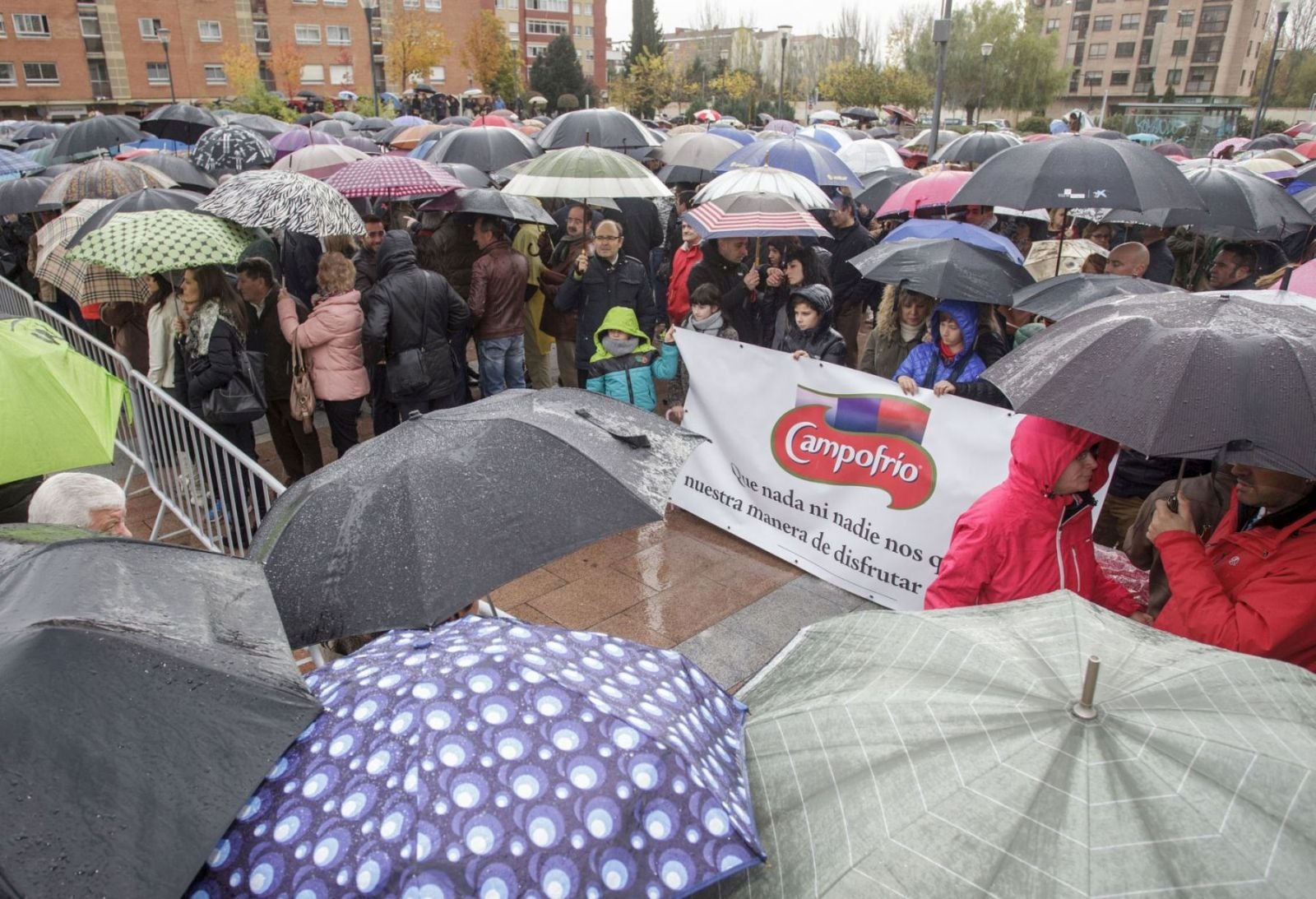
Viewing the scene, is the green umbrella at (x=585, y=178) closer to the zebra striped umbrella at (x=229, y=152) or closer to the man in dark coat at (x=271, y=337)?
→ the man in dark coat at (x=271, y=337)

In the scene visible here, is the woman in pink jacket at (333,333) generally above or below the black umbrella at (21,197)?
below

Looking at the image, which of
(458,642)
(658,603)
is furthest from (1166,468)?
(458,642)

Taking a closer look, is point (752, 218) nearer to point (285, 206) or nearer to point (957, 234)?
point (957, 234)

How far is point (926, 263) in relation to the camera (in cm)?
514

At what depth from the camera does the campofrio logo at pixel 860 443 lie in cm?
481

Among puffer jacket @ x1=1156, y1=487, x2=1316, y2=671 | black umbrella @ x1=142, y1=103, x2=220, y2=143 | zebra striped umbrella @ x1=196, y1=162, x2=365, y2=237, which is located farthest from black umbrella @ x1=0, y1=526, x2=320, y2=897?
black umbrella @ x1=142, y1=103, x2=220, y2=143

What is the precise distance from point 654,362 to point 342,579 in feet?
12.5

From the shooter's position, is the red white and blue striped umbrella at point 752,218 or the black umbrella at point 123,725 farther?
the red white and blue striped umbrella at point 752,218

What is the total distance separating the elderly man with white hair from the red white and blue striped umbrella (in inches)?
170

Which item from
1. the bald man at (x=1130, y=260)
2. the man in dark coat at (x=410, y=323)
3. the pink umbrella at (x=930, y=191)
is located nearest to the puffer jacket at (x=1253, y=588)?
the bald man at (x=1130, y=260)

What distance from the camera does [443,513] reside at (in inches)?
102

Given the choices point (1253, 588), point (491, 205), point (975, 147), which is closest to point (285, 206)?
point (491, 205)

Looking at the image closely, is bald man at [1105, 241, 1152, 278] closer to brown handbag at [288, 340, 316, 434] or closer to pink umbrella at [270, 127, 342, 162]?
brown handbag at [288, 340, 316, 434]

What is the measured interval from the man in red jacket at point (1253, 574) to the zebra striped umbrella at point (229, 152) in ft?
33.4
